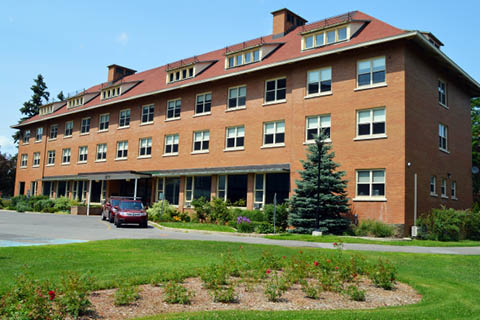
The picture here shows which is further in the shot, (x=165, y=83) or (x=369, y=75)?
(x=165, y=83)

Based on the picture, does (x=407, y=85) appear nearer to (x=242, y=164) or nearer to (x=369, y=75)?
(x=369, y=75)

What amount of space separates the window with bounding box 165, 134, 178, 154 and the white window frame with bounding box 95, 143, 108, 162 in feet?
29.2

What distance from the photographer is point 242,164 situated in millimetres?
30422

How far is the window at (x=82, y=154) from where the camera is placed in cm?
4500

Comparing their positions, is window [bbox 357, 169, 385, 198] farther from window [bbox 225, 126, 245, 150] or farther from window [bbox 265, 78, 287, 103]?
window [bbox 225, 126, 245, 150]

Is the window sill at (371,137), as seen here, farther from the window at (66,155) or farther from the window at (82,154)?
the window at (66,155)

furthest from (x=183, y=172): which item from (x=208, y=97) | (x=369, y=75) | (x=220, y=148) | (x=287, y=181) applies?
(x=369, y=75)

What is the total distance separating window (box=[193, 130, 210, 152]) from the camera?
109 ft

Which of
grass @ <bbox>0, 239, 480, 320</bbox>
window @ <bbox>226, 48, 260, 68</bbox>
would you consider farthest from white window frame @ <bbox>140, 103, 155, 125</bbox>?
grass @ <bbox>0, 239, 480, 320</bbox>

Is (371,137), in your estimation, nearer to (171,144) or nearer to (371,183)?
(371,183)

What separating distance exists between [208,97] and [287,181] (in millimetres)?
9920

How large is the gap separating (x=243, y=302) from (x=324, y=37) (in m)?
22.7

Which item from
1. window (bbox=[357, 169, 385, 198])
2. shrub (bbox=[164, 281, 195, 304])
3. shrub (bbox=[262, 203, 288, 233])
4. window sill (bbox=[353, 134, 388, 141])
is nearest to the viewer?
shrub (bbox=[164, 281, 195, 304])

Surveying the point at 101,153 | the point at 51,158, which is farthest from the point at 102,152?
the point at 51,158
